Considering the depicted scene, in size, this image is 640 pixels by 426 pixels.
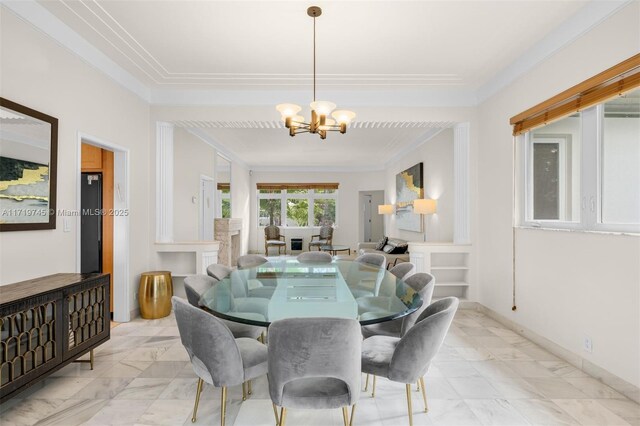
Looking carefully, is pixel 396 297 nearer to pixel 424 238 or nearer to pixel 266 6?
pixel 266 6

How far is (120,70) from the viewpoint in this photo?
3.83 m

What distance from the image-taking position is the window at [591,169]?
2.44 meters

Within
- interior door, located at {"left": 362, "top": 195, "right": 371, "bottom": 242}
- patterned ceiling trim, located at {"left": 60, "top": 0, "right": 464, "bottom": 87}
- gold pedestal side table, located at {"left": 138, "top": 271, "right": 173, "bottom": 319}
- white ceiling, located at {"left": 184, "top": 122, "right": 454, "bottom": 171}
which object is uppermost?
patterned ceiling trim, located at {"left": 60, "top": 0, "right": 464, "bottom": 87}

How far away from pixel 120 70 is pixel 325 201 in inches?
311

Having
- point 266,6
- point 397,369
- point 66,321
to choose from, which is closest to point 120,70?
point 266,6

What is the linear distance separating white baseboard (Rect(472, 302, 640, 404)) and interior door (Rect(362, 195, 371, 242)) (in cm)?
737

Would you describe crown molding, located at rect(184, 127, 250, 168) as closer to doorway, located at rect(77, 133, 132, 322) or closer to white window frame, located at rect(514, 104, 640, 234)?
doorway, located at rect(77, 133, 132, 322)

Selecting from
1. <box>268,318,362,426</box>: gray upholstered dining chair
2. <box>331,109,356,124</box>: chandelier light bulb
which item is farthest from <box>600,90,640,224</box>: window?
<box>268,318,362,426</box>: gray upholstered dining chair

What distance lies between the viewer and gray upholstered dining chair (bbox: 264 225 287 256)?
1019 centimetres

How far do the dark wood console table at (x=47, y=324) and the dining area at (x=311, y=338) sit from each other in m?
0.87

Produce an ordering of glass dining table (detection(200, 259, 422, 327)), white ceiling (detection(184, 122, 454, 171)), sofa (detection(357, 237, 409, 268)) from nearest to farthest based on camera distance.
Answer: glass dining table (detection(200, 259, 422, 327)), white ceiling (detection(184, 122, 454, 171)), sofa (detection(357, 237, 409, 268))

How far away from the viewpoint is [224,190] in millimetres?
9086

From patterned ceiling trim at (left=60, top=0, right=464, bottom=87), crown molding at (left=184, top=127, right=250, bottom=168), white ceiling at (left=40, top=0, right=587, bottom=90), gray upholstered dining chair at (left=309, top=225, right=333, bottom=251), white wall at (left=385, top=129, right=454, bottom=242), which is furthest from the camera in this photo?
gray upholstered dining chair at (left=309, top=225, right=333, bottom=251)

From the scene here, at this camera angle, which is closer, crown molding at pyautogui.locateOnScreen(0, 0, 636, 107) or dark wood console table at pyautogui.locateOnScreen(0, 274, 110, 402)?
dark wood console table at pyautogui.locateOnScreen(0, 274, 110, 402)
